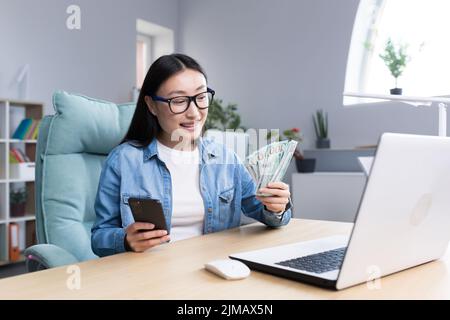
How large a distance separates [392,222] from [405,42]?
3198 millimetres

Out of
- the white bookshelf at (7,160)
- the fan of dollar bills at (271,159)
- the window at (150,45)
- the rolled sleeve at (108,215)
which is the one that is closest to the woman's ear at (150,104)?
the rolled sleeve at (108,215)

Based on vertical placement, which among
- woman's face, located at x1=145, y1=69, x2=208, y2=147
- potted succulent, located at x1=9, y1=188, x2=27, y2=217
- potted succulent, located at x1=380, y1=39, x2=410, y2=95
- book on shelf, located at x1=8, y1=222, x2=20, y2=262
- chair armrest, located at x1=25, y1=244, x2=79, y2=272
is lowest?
book on shelf, located at x1=8, y1=222, x2=20, y2=262

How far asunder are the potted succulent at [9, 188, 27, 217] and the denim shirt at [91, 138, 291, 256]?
2483mm

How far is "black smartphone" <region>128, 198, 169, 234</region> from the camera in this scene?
2.89 feet

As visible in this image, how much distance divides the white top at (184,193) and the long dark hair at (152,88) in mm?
57

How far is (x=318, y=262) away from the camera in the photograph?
812mm

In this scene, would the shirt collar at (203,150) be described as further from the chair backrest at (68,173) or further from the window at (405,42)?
the window at (405,42)

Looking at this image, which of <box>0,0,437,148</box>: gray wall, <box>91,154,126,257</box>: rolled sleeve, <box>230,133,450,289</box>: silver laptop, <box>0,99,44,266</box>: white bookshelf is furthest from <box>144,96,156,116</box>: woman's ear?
<box>0,0,437,148</box>: gray wall

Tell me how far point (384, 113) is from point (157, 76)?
2711 mm

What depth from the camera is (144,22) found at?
472 cm

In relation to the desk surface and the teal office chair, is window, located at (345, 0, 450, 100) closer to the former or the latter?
the teal office chair

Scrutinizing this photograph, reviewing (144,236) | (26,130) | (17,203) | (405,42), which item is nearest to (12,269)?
(17,203)
